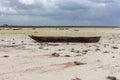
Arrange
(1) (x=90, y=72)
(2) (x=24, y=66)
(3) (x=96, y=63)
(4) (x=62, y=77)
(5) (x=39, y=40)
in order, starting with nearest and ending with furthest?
(4) (x=62, y=77) → (1) (x=90, y=72) → (2) (x=24, y=66) → (3) (x=96, y=63) → (5) (x=39, y=40)

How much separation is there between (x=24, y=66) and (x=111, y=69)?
374 centimetres

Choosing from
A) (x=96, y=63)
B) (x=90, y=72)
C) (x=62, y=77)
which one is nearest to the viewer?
(x=62, y=77)

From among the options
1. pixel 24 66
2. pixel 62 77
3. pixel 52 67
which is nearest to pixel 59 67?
pixel 52 67

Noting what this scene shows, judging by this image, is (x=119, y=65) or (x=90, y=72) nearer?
(x=90, y=72)

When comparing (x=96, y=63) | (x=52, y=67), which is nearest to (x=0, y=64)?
(x=52, y=67)

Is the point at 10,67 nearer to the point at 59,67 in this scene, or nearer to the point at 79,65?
the point at 59,67

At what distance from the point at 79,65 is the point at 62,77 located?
3.26 m

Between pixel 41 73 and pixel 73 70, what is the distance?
60.9 inches

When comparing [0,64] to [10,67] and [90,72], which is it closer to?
[10,67]

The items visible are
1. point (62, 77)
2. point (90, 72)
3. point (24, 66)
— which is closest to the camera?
point (62, 77)

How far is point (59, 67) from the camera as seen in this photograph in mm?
15438

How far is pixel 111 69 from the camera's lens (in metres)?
15.0

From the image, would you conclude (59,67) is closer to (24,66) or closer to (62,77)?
(24,66)

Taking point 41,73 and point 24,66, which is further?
point 24,66
